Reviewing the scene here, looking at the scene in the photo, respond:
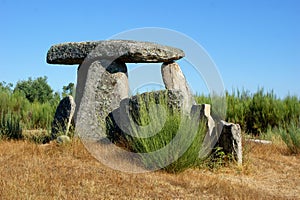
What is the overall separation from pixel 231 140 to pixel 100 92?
3.24 m

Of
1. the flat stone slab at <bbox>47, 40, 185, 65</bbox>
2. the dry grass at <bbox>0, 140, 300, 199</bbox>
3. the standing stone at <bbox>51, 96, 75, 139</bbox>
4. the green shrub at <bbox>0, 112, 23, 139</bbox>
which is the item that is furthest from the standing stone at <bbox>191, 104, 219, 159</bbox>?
the green shrub at <bbox>0, 112, 23, 139</bbox>

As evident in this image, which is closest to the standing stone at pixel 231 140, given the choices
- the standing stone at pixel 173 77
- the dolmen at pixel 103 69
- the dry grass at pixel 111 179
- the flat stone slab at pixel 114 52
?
the dry grass at pixel 111 179

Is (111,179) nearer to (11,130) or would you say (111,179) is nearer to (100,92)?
(100,92)

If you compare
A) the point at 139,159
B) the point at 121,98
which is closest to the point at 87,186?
the point at 139,159

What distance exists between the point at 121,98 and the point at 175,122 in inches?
103

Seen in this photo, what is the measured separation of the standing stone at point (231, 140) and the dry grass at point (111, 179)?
236 mm

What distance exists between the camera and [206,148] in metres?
7.12

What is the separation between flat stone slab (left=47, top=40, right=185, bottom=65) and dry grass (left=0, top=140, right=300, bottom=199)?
2.26 m

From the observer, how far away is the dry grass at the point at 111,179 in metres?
5.09

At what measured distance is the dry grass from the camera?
16.7ft

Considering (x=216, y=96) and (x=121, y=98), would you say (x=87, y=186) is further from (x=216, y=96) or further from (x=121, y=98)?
(x=216, y=96)

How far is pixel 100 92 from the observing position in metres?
9.17

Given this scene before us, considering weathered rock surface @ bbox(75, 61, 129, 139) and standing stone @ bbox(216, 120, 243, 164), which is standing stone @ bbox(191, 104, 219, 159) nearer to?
standing stone @ bbox(216, 120, 243, 164)

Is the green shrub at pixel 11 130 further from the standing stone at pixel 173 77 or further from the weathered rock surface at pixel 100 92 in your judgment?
the standing stone at pixel 173 77
